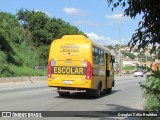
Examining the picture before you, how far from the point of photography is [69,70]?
69.3ft

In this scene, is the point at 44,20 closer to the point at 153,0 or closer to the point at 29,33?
the point at 29,33

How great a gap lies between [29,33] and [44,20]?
649 cm

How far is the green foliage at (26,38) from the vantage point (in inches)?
1999

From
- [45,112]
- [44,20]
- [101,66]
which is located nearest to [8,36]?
[44,20]

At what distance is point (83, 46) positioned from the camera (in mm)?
21219

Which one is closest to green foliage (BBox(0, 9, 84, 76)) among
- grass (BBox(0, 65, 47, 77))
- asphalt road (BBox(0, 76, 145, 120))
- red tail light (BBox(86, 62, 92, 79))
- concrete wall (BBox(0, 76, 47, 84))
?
grass (BBox(0, 65, 47, 77))

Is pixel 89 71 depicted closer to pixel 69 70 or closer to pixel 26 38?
pixel 69 70

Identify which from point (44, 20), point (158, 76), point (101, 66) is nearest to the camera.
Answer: point (158, 76)

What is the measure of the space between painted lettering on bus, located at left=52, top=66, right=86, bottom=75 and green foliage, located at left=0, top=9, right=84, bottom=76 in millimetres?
22689

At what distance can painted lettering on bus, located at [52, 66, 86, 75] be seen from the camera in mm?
20938

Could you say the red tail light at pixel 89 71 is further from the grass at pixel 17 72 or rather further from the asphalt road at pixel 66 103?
the grass at pixel 17 72

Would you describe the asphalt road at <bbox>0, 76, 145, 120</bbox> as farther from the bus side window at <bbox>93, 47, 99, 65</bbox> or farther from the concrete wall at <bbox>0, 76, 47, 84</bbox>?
the concrete wall at <bbox>0, 76, 47, 84</bbox>

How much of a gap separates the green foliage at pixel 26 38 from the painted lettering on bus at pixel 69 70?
2269 centimetres

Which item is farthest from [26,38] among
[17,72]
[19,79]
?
[19,79]
